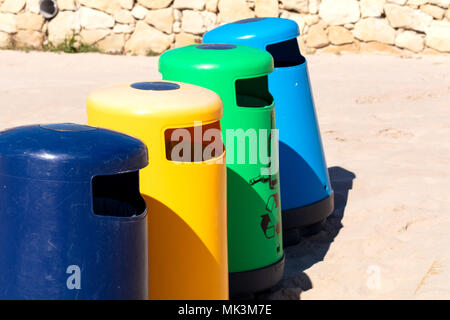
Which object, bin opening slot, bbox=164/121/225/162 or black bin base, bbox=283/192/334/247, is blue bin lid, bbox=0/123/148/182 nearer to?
bin opening slot, bbox=164/121/225/162

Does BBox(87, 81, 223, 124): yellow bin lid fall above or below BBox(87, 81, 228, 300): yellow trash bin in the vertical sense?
above

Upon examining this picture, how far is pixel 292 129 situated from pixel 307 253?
63 centimetres

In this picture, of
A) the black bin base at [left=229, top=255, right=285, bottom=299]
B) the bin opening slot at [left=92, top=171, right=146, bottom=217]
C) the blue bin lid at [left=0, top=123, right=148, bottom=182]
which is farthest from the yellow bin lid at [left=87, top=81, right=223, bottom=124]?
the black bin base at [left=229, top=255, right=285, bottom=299]

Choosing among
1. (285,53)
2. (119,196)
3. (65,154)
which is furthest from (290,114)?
(65,154)

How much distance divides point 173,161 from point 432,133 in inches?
152

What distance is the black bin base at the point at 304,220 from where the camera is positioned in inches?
167

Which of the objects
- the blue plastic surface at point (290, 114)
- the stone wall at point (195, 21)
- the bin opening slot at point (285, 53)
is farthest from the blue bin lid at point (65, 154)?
the stone wall at point (195, 21)

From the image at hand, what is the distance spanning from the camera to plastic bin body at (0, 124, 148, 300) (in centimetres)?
235

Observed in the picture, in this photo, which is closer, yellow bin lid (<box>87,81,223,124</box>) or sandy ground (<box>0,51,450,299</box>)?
yellow bin lid (<box>87,81,223,124</box>)

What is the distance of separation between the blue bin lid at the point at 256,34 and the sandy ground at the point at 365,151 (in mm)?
1068

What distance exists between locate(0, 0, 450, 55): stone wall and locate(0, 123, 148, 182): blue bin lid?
7.43 meters

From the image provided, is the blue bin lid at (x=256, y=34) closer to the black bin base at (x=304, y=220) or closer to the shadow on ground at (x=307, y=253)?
the black bin base at (x=304, y=220)

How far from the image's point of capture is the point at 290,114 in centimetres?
418
